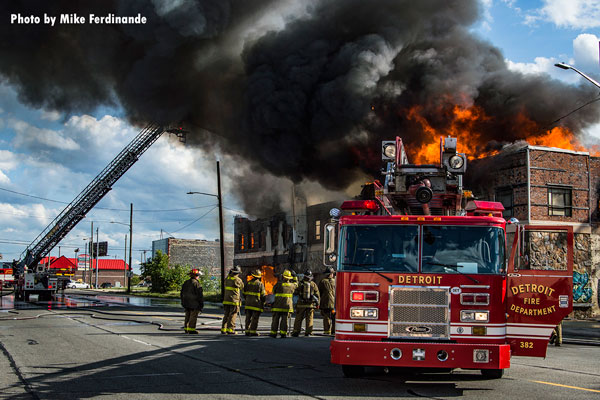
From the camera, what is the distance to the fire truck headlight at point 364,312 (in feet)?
24.4

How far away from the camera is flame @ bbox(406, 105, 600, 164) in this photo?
78.3 feet

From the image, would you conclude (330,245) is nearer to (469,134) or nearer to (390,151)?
(390,151)

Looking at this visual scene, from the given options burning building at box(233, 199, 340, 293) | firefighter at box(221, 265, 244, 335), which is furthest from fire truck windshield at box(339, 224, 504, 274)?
burning building at box(233, 199, 340, 293)

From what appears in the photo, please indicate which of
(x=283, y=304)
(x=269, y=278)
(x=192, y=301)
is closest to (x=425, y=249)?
(x=283, y=304)

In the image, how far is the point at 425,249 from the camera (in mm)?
7570

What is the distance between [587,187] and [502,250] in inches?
776

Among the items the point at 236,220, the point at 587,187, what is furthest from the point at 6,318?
the point at 236,220

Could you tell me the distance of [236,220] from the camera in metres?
47.7

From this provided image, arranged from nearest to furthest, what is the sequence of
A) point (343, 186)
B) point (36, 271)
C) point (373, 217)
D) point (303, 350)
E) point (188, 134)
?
point (373, 217)
point (303, 350)
point (343, 186)
point (188, 134)
point (36, 271)

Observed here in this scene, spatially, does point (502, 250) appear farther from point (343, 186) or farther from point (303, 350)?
point (343, 186)

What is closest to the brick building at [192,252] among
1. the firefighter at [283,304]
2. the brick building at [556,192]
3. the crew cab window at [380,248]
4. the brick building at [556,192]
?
the brick building at [556,192]

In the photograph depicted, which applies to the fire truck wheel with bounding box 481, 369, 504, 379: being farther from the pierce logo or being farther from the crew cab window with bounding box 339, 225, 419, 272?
the crew cab window with bounding box 339, 225, 419, 272

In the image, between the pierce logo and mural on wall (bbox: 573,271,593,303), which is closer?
the pierce logo

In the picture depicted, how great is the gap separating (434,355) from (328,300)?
7.93 meters
